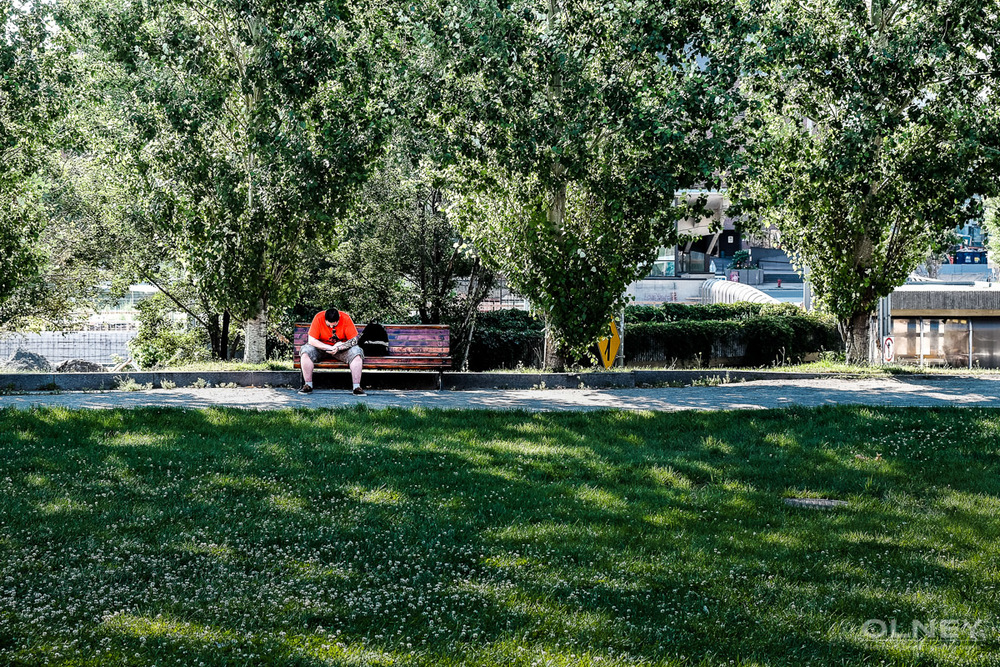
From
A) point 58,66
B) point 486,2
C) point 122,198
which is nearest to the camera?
point 486,2

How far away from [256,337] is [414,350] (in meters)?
4.17

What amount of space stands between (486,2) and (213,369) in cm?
684

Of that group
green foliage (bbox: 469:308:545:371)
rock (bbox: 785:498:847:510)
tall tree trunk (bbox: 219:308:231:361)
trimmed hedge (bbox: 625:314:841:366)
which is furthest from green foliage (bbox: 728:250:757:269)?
rock (bbox: 785:498:847:510)

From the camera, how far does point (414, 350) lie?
13172 millimetres

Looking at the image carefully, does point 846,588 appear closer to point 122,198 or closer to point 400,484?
point 400,484

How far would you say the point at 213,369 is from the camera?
44.8ft

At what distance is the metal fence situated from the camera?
83.6 ft

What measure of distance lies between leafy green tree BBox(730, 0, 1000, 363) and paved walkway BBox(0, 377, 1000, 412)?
129 inches

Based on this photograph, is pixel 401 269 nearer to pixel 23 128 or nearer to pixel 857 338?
pixel 23 128

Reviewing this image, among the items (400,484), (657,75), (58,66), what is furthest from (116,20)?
(400,484)

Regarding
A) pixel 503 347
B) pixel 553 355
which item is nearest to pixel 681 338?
pixel 503 347

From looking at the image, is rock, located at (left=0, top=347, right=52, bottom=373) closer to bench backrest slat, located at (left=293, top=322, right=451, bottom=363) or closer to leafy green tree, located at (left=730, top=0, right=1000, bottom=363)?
bench backrest slat, located at (left=293, top=322, right=451, bottom=363)

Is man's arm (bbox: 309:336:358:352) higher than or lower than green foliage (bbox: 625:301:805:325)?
lower

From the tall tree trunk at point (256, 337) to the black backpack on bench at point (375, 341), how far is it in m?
3.38
